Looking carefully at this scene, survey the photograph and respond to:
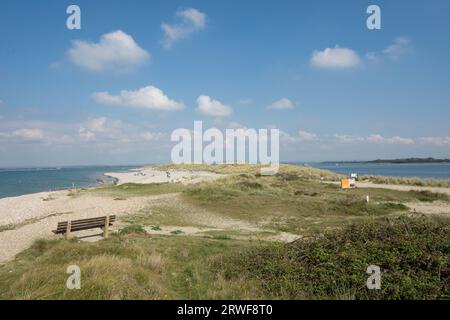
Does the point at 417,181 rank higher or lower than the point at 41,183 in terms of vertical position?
higher

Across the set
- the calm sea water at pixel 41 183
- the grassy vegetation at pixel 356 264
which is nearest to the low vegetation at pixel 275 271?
the grassy vegetation at pixel 356 264

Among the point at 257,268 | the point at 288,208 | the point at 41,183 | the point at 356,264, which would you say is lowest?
the point at 41,183

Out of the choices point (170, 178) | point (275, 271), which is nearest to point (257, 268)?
point (275, 271)

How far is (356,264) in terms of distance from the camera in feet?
18.9

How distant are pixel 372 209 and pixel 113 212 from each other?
15.7 meters

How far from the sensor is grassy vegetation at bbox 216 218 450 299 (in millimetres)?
→ 5066

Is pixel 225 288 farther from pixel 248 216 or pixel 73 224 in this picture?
pixel 248 216

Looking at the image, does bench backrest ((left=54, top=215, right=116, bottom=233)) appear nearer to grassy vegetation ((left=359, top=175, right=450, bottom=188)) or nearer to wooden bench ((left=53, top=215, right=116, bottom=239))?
wooden bench ((left=53, top=215, right=116, bottom=239))

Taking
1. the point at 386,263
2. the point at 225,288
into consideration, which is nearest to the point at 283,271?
the point at 225,288

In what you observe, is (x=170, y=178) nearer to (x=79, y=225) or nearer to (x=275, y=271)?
(x=79, y=225)

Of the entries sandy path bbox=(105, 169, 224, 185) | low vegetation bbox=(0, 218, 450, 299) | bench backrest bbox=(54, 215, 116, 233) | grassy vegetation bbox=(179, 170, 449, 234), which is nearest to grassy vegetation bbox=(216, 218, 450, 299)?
low vegetation bbox=(0, 218, 450, 299)

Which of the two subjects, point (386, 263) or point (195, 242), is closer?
point (386, 263)

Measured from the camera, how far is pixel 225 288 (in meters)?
5.62
